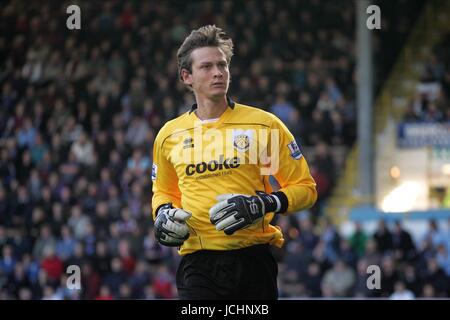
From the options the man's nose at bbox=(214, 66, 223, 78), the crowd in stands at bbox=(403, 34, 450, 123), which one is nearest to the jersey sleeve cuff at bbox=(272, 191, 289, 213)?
the man's nose at bbox=(214, 66, 223, 78)

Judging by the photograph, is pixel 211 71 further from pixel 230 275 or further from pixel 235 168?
pixel 230 275

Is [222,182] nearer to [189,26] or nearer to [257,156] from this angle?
[257,156]

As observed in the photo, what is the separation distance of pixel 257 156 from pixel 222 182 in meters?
0.23

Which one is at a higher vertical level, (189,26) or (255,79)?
(189,26)

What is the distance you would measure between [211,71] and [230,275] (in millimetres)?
Answer: 1078

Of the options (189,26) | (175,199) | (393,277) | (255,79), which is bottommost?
(393,277)

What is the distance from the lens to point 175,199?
19.9 ft

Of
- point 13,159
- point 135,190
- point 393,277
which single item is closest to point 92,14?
point 13,159

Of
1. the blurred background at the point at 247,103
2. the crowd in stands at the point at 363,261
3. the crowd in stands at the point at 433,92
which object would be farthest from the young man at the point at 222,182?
the crowd in stands at the point at 433,92

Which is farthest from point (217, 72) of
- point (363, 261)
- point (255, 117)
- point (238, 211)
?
point (363, 261)

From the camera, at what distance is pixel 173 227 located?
221 inches

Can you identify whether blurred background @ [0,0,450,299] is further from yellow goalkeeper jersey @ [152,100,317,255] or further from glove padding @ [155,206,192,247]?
glove padding @ [155,206,192,247]

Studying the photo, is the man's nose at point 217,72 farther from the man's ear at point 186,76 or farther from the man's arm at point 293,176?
the man's arm at point 293,176

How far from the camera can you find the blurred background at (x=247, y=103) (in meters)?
15.2
